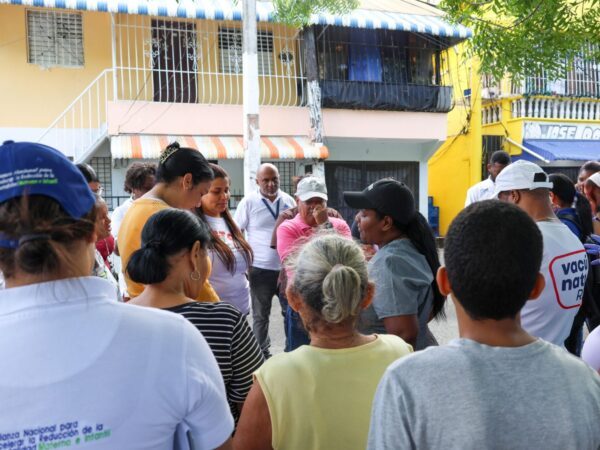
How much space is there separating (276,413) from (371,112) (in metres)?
11.3

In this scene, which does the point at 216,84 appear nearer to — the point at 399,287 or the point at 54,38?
the point at 54,38

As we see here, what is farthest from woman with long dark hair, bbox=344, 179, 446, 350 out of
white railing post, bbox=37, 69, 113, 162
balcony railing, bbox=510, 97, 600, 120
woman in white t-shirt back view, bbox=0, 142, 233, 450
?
balcony railing, bbox=510, 97, 600, 120

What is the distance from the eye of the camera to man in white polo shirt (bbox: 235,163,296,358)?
4.91 m

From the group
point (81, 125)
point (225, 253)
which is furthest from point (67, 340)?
point (81, 125)

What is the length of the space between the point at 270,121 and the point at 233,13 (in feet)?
7.51

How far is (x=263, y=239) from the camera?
17.0ft

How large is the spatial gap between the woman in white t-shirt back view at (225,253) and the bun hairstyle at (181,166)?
2.00ft

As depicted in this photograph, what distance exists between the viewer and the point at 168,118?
10836 millimetres

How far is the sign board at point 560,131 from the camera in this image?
1388 centimetres

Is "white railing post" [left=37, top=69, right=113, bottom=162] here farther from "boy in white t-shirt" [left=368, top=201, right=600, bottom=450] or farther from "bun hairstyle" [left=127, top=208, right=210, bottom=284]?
"boy in white t-shirt" [left=368, top=201, right=600, bottom=450]

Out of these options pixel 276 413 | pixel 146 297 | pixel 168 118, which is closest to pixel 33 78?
pixel 168 118

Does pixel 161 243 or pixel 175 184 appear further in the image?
pixel 175 184

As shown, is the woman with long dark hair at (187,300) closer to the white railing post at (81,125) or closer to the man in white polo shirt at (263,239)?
the man in white polo shirt at (263,239)

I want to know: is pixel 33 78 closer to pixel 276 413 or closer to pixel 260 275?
pixel 260 275
